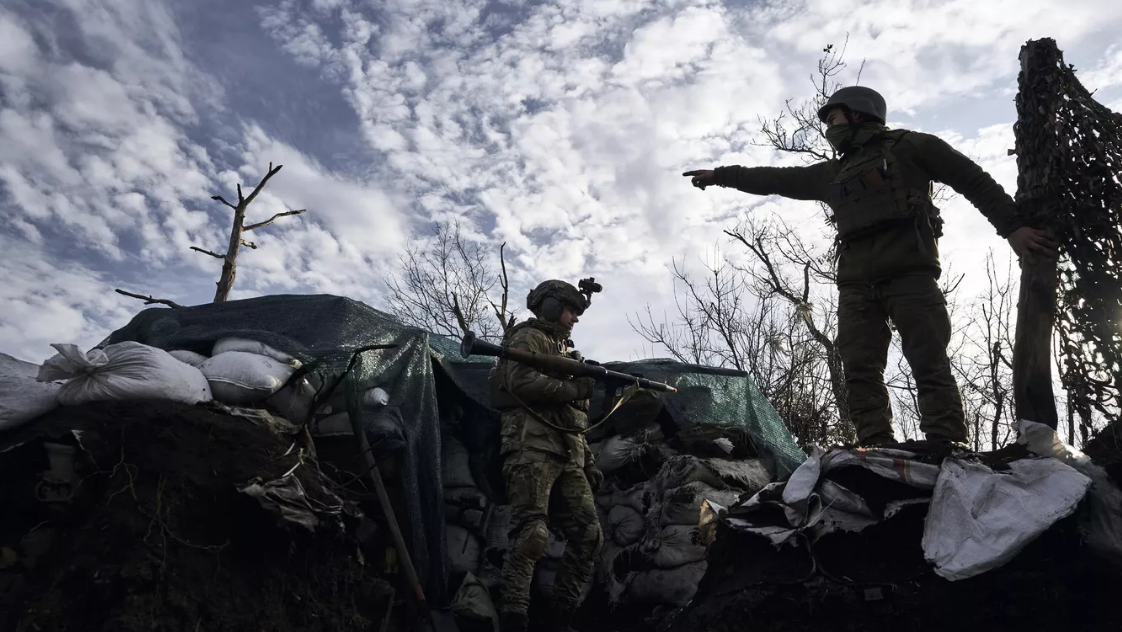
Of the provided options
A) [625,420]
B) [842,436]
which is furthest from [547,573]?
[842,436]

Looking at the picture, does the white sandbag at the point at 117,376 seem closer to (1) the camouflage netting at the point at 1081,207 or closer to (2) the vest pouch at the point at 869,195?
(2) the vest pouch at the point at 869,195

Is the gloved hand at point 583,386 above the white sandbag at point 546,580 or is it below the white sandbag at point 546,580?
above

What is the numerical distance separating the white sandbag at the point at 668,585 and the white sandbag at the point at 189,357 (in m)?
2.82

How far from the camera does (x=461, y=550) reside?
190 inches

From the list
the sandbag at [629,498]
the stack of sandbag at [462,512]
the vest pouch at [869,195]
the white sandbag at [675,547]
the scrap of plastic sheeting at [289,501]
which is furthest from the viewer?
the sandbag at [629,498]

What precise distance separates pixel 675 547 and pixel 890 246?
2198 mm

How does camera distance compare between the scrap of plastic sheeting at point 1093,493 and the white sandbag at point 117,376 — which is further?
the white sandbag at point 117,376

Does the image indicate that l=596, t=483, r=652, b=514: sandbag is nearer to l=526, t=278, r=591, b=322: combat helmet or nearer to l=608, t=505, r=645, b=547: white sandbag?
l=608, t=505, r=645, b=547: white sandbag

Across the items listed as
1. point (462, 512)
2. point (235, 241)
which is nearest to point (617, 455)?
point (462, 512)

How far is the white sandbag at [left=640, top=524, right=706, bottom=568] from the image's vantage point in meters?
4.52

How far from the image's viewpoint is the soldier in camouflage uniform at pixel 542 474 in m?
3.96

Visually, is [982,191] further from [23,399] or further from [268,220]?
[268,220]

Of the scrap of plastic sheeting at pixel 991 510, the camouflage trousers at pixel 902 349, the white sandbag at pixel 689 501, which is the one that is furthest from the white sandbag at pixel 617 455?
the scrap of plastic sheeting at pixel 991 510

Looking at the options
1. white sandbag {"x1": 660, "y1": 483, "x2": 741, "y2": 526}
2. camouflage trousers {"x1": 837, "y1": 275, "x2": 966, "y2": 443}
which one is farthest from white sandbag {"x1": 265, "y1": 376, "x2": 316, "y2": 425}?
camouflage trousers {"x1": 837, "y1": 275, "x2": 966, "y2": 443}
